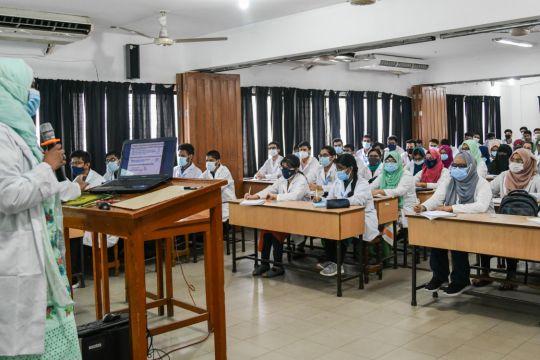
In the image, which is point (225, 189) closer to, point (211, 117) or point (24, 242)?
point (211, 117)

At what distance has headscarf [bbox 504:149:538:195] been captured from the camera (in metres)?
5.04

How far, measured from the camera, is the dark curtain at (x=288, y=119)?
30.7ft

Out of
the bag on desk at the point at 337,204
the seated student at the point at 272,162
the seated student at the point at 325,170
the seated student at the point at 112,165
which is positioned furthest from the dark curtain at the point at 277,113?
the bag on desk at the point at 337,204

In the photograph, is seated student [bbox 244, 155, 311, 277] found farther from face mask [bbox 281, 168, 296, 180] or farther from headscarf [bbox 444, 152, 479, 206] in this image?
headscarf [bbox 444, 152, 479, 206]

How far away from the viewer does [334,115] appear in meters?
10.3

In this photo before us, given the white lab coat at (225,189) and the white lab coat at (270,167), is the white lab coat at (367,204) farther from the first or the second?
the white lab coat at (270,167)

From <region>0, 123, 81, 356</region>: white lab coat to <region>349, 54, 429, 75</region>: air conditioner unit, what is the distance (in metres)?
8.98

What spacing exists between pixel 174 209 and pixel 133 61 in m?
5.43

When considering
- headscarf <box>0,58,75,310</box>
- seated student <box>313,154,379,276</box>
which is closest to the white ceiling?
seated student <box>313,154,379,276</box>

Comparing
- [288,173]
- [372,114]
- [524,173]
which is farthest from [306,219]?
[372,114]

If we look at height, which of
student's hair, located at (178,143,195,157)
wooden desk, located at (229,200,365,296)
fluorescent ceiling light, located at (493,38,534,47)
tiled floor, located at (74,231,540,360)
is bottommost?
tiled floor, located at (74,231,540,360)

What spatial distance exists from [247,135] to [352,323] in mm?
5443

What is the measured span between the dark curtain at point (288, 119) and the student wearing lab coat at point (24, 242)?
7.55m

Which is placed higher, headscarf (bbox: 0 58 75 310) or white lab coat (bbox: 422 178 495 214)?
headscarf (bbox: 0 58 75 310)
